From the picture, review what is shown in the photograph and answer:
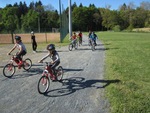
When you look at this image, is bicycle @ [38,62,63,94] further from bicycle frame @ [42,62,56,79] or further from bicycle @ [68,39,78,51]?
bicycle @ [68,39,78,51]

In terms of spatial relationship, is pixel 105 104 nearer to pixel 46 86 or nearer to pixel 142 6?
pixel 46 86

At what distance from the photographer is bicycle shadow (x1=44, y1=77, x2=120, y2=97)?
7398 mm

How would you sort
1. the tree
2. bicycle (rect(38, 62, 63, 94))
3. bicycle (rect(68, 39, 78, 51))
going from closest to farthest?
bicycle (rect(38, 62, 63, 94)) < bicycle (rect(68, 39, 78, 51)) < the tree

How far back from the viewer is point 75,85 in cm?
831

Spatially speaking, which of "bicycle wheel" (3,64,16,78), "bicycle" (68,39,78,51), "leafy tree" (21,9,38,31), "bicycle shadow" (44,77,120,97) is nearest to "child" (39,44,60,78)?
"bicycle shadow" (44,77,120,97)

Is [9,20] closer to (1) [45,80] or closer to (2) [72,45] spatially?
(2) [72,45]

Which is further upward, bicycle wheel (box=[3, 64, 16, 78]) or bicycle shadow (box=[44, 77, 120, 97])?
bicycle wheel (box=[3, 64, 16, 78])

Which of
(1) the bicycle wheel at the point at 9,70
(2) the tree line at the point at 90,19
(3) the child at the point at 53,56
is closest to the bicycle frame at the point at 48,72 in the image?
(3) the child at the point at 53,56

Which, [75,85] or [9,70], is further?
[9,70]

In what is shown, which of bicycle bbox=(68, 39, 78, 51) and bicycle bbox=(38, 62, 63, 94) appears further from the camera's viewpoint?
bicycle bbox=(68, 39, 78, 51)

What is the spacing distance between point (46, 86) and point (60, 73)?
1333 millimetres

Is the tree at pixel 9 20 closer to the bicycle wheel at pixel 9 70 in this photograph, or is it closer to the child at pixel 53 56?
the bicycle wheel at pixel 9 70

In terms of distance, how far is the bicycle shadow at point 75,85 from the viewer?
7.40 meters

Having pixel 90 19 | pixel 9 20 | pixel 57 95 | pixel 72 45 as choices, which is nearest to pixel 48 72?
pixel 57 95
